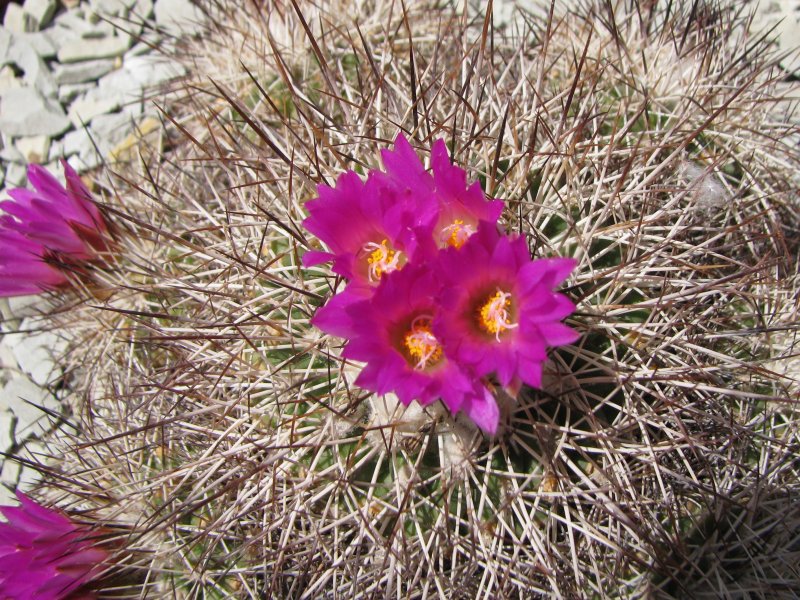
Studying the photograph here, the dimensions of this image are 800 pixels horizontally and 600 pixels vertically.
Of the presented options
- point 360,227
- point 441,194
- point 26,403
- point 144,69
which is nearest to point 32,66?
point 144,69

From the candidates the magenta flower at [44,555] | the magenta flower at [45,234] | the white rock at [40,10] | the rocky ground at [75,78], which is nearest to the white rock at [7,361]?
the rocky ground at [75,78]

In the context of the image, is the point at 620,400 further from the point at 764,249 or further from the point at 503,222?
the point at 764,249

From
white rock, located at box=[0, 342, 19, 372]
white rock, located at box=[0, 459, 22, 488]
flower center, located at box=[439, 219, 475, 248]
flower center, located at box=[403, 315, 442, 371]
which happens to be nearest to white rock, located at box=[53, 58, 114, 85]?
white rock, located at box=[0, 342, 19, 372]

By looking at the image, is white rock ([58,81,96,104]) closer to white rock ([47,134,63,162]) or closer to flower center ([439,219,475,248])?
white rock ([47,134,63,162])

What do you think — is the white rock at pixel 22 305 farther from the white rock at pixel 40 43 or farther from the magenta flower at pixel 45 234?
the white rock at pixel 40 43

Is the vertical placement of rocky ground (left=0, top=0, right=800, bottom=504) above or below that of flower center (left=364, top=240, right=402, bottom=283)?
above

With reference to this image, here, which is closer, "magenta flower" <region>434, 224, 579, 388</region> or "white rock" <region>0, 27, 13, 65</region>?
"magenta flower" <region>434, 224, 579, 388</region>

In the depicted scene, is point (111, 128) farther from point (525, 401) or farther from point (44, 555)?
point (525, 401)
